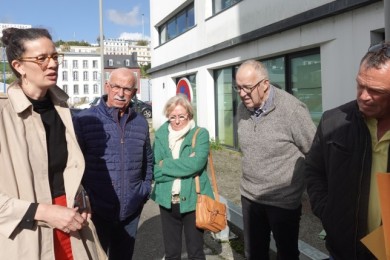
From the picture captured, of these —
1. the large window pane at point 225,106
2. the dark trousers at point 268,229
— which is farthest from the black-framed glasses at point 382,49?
the large window pane at point 225,106

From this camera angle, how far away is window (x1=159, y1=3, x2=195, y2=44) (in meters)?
13.8

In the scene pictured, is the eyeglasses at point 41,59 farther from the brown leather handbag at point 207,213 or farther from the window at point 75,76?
the window at point 75,76

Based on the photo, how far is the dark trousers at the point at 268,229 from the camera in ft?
9.67

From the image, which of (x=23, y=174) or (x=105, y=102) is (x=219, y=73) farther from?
(x=23, y=174)

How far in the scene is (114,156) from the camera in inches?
116

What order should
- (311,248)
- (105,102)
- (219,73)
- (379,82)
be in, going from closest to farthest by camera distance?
(379,82) < (105,102) < (311,248) < (219,73)

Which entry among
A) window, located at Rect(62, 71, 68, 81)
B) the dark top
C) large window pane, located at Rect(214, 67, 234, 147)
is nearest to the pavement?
the dark top

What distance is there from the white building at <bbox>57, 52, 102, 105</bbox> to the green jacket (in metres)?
76.4

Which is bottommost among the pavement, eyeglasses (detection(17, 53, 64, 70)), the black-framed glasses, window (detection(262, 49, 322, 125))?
the pavement

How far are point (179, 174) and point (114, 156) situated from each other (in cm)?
61

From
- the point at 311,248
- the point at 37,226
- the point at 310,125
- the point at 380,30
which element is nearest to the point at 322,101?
the point at 380,30

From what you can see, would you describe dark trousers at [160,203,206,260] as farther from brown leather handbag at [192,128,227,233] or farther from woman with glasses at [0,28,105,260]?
woman with glasses at [0,28,105,260]

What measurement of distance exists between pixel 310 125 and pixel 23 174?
1996 mm

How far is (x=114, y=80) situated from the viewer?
3.01 m
